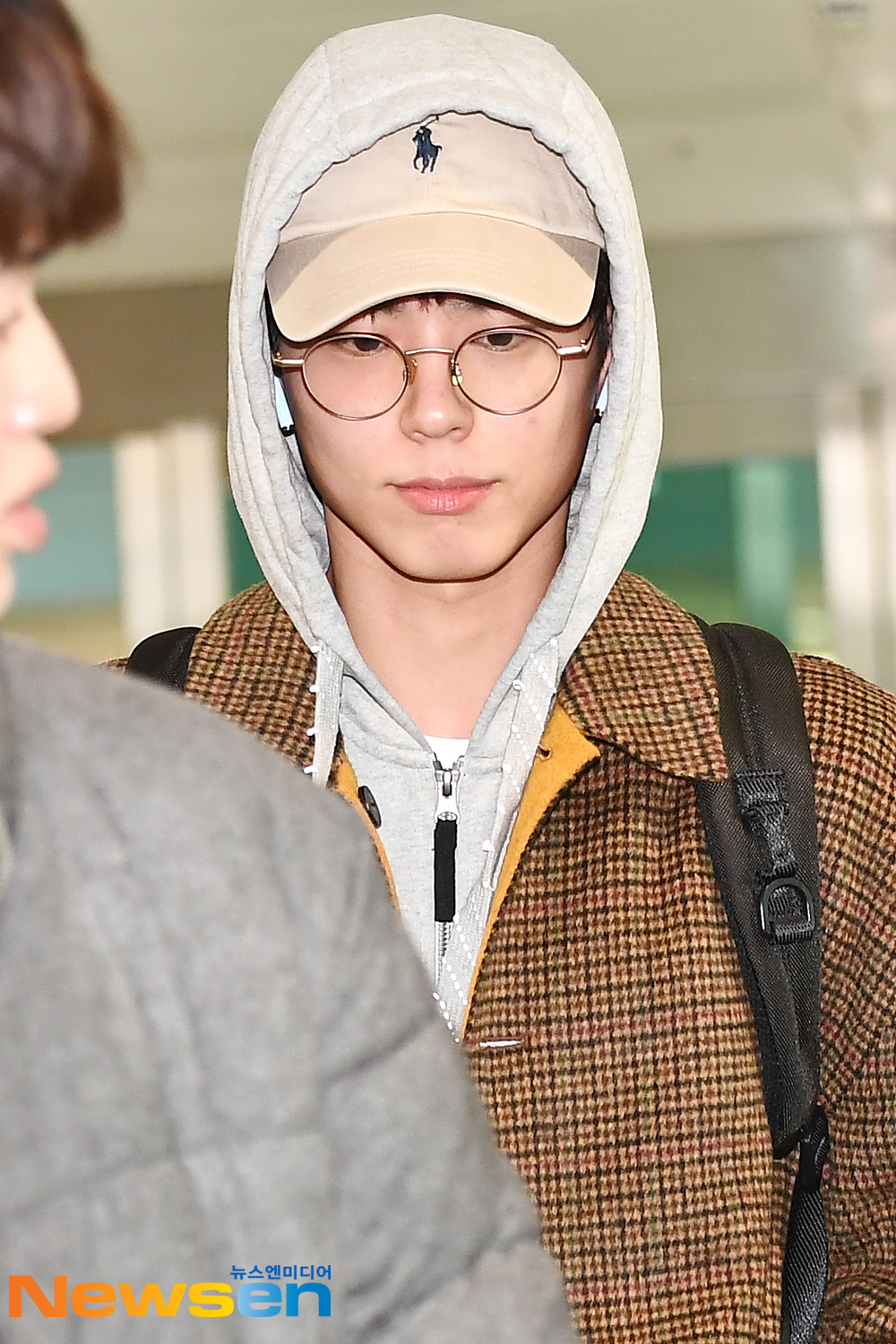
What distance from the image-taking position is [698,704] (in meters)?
1.61

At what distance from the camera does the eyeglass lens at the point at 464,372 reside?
1528 millimetres

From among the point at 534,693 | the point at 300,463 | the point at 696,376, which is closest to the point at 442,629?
the point at 534,693

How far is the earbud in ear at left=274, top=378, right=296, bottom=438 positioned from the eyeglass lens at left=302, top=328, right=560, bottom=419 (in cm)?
12

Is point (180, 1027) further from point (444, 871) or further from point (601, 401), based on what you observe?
point (601, 401)

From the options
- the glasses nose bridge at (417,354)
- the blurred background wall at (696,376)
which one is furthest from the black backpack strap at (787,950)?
the blurred background wall at (696,376)

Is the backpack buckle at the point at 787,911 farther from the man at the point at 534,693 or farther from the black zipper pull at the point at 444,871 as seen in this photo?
the black zipper pull at the point at 444,871

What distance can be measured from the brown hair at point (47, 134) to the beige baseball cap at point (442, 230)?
29.0 inches

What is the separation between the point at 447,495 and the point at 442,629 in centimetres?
17

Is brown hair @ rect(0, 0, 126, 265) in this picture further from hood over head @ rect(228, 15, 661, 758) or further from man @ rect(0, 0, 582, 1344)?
hood over head @ rect(228, 15, 661, 758)

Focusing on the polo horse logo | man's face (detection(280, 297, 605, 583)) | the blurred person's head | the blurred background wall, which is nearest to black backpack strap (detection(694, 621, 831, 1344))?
man's face (detection(280, 297, 605, 583))

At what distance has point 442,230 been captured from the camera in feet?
5.00

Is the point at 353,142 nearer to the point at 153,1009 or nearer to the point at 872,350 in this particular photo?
the point at 153,1009

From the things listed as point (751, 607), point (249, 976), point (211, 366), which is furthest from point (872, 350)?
point (249, 976)

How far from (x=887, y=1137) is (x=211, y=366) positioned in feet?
21.8
